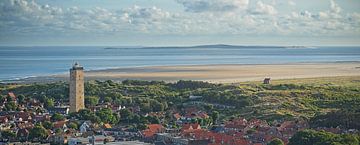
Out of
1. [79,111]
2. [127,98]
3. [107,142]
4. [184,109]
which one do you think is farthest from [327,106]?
[107,142]

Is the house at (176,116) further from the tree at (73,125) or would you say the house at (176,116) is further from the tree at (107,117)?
the tree at (73,125)

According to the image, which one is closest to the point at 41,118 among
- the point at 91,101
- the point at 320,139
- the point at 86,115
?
the point at 86,115

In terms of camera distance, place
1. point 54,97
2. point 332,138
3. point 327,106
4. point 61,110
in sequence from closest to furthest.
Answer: point 332,138 < point 61,110 < point 327,106 < point 54,97

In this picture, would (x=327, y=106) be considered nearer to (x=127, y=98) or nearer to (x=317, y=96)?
(x=317, y=96)

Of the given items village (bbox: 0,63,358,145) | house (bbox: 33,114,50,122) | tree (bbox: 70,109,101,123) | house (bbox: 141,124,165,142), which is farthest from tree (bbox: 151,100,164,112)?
house (bbox: 141,124,165,142)

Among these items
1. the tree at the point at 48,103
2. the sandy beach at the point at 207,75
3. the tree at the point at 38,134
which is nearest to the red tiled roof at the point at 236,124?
the tree at the point at 38,134

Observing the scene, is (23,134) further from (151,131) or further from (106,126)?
(151,131)

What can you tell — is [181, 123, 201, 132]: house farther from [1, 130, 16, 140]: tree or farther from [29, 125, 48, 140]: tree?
[1, 130, 16, 140]: tree

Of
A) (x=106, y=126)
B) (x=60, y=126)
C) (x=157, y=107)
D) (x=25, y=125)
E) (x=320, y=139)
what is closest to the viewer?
(x=320, y=139)
